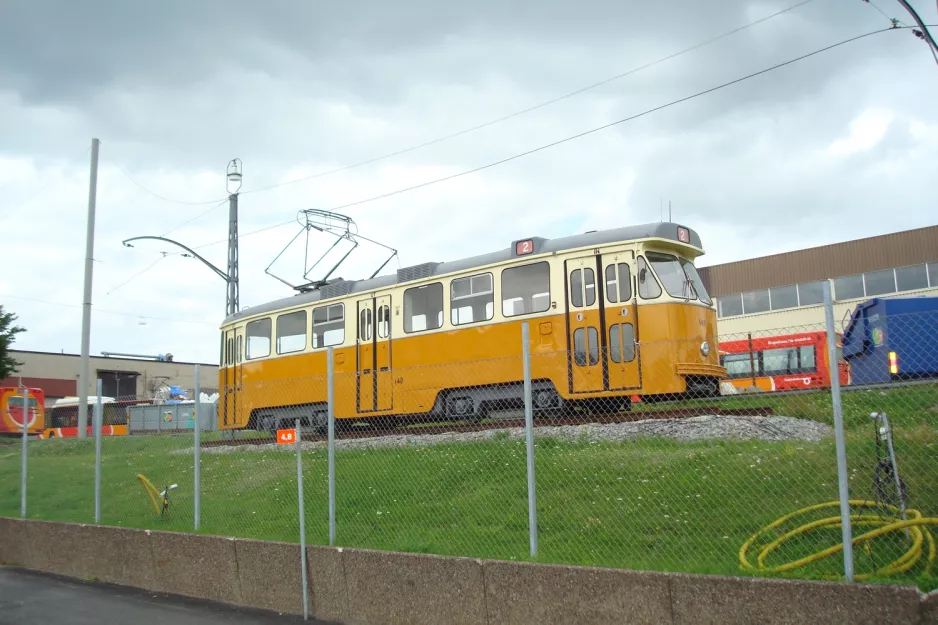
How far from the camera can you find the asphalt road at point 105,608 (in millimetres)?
7645

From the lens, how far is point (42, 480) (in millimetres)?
15281

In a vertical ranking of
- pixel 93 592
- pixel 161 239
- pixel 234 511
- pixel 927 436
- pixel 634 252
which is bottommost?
pixel 93 592

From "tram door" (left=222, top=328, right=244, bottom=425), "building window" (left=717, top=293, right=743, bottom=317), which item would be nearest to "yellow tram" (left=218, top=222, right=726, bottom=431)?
"tram door" (left=222, top=328, right=244, bottom=425)

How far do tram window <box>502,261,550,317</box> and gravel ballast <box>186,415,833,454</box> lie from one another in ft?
9.93

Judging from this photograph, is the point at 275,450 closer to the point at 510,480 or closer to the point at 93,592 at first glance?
the point at 93,592

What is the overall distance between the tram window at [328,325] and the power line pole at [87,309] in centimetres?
975

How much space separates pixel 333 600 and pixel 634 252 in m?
7.25

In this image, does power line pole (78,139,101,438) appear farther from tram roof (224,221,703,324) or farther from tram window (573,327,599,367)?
tram window (573,327,599,367)

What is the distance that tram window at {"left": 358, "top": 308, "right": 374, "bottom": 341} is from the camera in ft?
51.9

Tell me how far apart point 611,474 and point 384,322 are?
8338 millimetres

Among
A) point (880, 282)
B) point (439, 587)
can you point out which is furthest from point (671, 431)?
point (880, 282)

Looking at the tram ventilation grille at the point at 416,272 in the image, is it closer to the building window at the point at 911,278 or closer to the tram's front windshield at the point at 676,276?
the tram's front windshield at the point at 676,276

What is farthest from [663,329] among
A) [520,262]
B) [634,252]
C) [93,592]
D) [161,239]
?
[161,239]

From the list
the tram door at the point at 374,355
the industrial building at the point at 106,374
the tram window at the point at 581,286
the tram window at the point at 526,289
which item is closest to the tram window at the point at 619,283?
the tram window at the point at 581,286
